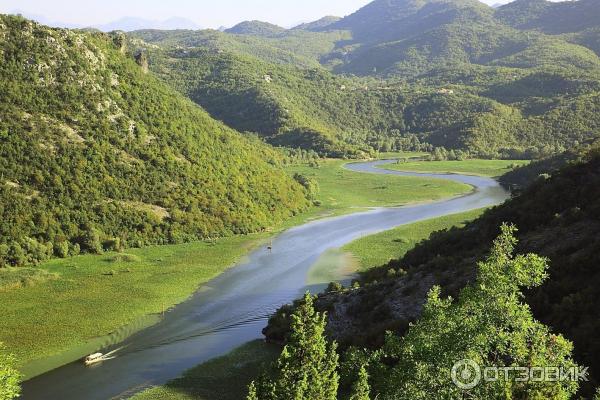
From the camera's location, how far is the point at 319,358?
112ft

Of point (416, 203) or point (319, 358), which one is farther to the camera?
point (416, 203)

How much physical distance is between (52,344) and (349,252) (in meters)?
56.1

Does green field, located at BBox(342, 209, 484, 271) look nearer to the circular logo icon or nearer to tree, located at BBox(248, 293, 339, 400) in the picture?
tree, located at BBox(248, 293, 339, 400)

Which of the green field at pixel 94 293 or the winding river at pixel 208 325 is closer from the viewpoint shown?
the winding river at pixel 208 325

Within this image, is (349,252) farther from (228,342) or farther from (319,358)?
(319,358)

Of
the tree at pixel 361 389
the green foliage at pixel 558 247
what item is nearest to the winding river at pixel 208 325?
the green foliage at pixel 558 247

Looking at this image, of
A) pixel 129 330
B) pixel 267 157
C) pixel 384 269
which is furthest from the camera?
pixel 267 157

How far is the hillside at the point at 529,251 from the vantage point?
42656mm

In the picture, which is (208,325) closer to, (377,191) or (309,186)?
(309,186)

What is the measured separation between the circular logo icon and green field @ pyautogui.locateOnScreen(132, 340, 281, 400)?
102 feet

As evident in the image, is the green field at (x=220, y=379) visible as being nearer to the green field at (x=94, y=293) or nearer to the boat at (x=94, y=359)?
the boat at (x=94, y=359)

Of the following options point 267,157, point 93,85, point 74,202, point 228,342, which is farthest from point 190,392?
point 267,157

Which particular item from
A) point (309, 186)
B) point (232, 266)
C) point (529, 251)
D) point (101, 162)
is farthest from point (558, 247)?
point (309, 186)

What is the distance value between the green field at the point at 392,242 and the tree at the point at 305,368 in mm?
56361
